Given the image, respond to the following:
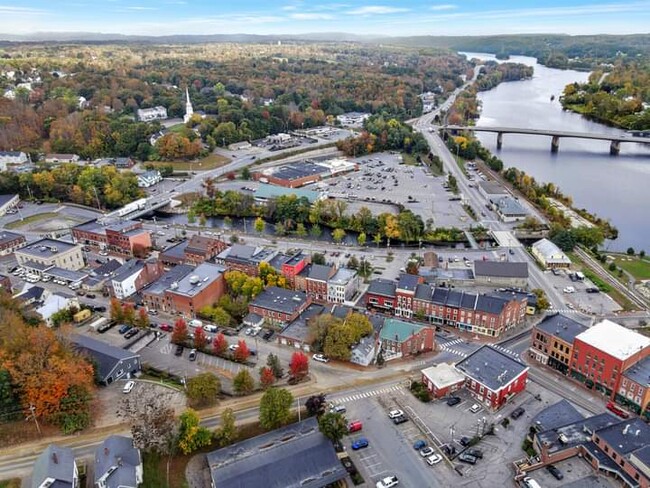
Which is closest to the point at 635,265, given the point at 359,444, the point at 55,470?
the point at 359,444

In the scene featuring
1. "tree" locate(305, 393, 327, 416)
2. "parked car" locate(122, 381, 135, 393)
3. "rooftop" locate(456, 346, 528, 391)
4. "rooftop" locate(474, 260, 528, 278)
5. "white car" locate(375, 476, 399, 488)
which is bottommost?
"white car" locate(375, 476, 399, 488)

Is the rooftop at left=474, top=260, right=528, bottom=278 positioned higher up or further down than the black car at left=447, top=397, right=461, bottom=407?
higher up

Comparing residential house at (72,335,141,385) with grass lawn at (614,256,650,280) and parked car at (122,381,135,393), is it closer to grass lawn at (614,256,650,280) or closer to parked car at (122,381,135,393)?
parked car at (122,381,135,393)

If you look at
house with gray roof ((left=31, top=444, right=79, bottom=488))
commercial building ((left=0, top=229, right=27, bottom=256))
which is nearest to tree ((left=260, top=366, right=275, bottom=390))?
house with gray roof ((left=31, top=444, right=79, bottom=488))

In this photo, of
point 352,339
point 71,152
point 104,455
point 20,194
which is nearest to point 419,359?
point 352,339

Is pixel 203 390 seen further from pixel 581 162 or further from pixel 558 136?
pixel 558 136

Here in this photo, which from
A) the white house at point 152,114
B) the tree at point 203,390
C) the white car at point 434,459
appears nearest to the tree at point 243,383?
the tree at point 203,390

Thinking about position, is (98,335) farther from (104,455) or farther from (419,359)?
(419,359)
